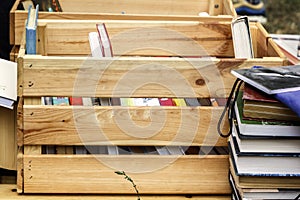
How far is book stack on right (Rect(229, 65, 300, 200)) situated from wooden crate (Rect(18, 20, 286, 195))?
4.4 inches

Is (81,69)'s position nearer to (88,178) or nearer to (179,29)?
(88,178)

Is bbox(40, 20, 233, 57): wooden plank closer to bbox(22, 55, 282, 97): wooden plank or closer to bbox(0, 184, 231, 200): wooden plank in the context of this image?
bbox(22, 55, 282, 97): wooden plank

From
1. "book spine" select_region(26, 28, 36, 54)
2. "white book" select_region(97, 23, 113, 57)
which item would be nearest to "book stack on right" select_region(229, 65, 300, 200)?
"white book" select_region(97, 23, 113, 57)

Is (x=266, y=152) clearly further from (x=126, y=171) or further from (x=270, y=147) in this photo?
(x=126, y=171)

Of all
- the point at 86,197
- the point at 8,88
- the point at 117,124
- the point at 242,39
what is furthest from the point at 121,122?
the point at 242,39

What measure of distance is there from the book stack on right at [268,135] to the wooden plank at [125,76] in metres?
0.11

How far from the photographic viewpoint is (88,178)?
174 cm

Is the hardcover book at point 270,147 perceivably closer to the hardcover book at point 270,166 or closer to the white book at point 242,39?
the hardcover book at point 270,166

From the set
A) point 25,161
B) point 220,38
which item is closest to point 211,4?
point 220,38

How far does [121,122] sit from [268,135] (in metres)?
0.38

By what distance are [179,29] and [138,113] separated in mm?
428

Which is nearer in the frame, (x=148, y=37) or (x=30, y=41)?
(x=30, y=41)

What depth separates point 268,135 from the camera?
61.3 inches

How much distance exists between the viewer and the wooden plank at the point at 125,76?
5.46ft
